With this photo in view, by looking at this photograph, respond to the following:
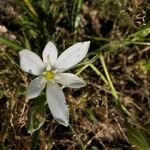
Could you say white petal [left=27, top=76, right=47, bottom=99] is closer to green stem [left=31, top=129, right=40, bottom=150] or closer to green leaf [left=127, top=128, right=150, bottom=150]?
green stem [left=31, top=129, right=40, bottom=150]

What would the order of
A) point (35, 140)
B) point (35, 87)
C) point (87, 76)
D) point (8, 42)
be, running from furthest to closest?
point (87, 76), point (8, 42), point (35, 140), point (35, 87)

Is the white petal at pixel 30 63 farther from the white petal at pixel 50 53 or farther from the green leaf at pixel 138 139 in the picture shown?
the green leaf at pixel 138 139

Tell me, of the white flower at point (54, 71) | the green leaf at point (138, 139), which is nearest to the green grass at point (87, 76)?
the green leaf at point (138, 139)

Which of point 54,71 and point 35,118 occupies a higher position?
point 54,71

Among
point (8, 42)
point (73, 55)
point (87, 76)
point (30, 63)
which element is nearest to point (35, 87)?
point (30, 63)

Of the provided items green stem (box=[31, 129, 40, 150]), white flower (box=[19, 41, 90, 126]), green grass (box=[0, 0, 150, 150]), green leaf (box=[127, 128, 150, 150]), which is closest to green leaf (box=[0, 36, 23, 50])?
green grass (box=[0, 0, 150, 150])

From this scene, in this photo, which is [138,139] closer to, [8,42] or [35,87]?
[35,87]
